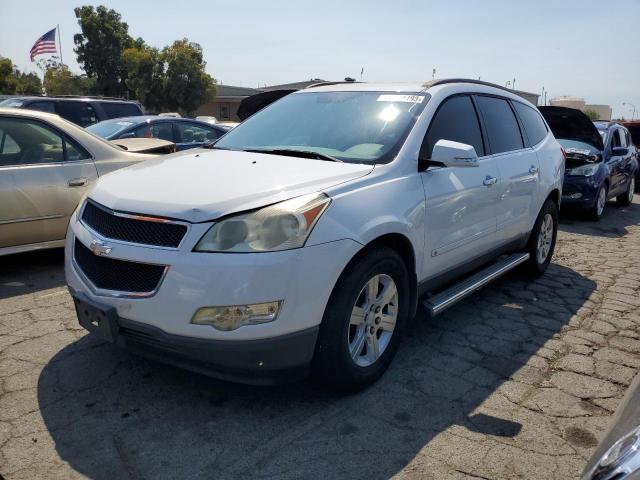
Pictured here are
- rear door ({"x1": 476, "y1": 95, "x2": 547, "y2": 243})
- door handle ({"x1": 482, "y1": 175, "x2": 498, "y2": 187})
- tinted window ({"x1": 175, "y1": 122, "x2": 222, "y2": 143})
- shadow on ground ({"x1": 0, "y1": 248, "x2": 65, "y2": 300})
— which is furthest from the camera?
tinted window ({"x1": 175, "y1": 122, "x2": 222, "y2": 143})

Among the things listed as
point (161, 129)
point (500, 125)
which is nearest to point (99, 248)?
point (500, 125)

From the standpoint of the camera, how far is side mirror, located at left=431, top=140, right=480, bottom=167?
3.39 meters

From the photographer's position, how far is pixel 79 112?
10.9m

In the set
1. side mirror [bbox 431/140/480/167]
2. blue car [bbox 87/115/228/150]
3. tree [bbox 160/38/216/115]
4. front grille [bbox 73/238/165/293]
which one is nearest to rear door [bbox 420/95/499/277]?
side mirror [bbox 431/140/480/167]

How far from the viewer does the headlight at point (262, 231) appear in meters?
2.58

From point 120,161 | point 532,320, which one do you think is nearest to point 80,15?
point 120,161

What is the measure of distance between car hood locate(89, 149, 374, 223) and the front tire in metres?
0.51

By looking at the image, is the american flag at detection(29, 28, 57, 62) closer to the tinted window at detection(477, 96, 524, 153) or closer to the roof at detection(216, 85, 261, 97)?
the roof at detection(216, 85, 261, 97)

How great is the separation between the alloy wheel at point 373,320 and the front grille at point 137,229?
1.01 m

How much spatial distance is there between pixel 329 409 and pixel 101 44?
48.4 meters

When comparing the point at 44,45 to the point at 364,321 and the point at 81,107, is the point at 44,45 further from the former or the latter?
the point at 364,321

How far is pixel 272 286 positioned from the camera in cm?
254

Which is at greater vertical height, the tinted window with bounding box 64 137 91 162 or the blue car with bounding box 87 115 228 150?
the blue car with bounding box 87 115 228 150

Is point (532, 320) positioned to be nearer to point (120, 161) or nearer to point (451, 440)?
point (451, 440)
